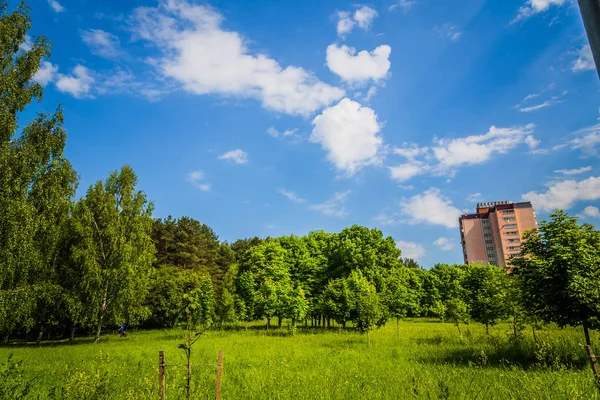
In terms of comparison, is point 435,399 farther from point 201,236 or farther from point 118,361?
point 201,236

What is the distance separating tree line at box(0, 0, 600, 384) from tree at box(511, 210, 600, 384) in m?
0.05

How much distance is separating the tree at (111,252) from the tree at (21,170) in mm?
6016

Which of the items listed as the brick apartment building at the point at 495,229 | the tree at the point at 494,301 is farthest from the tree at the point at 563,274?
the brick apartment building at the point at 495,229

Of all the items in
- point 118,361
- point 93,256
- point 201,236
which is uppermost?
point 201,236

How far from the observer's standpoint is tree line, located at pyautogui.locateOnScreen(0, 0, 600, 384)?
14086 millimetres

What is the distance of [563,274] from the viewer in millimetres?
12727

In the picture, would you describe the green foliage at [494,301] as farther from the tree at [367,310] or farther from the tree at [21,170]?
the tree at [21,170]

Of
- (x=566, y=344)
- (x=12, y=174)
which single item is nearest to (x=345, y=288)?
(x=566, y=344)

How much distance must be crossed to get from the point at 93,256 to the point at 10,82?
17.7 metres

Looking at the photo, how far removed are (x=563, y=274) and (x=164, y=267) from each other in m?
48.8

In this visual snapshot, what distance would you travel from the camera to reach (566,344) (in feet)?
52.5

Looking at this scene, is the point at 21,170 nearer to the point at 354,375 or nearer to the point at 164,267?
the point at 354,375

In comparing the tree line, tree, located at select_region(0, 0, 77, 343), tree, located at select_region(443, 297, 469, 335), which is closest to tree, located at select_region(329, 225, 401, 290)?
the tree line

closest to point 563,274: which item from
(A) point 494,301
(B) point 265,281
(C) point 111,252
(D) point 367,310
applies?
(A) point 494,301
